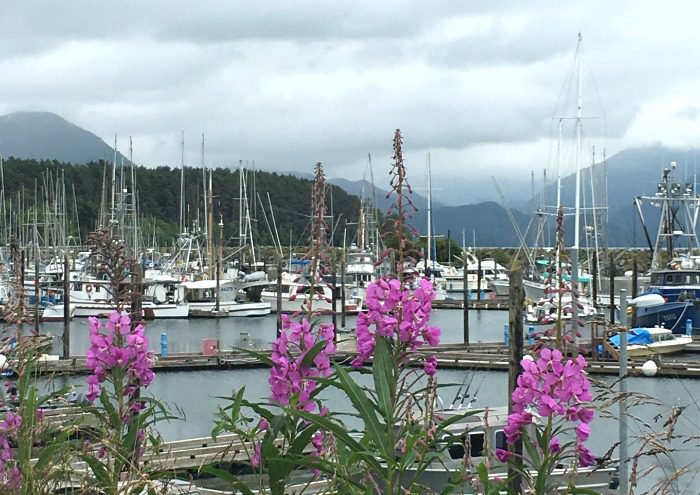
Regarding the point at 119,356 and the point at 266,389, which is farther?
the point at 266,389

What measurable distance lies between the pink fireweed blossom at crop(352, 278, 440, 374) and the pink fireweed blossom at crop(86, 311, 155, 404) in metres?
1.28

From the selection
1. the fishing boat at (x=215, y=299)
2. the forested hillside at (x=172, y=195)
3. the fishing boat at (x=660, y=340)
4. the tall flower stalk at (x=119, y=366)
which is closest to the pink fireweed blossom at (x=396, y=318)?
the tall flower stalk at (x=119, y=366)

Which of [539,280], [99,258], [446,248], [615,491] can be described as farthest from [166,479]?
[446,248]

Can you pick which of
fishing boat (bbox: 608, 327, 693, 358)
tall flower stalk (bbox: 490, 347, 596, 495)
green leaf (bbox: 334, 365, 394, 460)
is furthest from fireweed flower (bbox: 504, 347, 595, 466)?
fishing boat (bbox: 608, 327, 693, 358)

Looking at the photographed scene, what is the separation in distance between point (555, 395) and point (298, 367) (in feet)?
3.98

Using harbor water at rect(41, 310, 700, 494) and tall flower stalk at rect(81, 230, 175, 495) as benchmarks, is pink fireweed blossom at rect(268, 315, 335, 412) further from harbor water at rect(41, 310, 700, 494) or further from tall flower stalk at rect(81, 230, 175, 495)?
harbor water at rect(41, 310, 700, 494)

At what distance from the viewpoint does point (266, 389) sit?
32.7m

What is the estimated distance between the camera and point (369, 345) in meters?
4.66

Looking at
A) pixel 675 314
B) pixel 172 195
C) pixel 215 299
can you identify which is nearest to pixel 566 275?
pixel 675 314

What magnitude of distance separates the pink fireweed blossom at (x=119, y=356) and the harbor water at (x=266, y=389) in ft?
8.32

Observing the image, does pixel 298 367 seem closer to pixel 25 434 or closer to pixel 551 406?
pixel 551 406

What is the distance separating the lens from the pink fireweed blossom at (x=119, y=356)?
17.3 ft

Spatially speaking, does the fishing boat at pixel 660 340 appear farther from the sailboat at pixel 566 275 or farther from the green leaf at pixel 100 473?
the green leaf at pixel 100 473

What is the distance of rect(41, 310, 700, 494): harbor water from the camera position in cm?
2081
